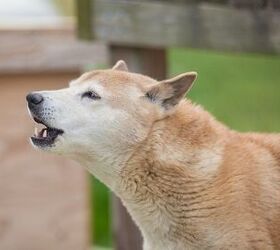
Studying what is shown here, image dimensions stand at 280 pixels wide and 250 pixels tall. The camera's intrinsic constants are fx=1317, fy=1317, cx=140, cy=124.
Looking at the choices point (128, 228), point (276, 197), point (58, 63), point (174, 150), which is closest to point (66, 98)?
point (174, 150)

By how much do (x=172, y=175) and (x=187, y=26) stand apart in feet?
3.90

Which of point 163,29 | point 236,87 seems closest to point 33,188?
point 163,29

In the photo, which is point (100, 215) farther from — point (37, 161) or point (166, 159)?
point (166, 159)

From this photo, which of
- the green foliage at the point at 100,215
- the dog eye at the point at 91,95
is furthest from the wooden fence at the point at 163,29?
the green foliage at the point at 100,215

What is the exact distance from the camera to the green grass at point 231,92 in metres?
10.7

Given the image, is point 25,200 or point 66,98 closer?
point 66,98

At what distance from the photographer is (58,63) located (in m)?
9.35

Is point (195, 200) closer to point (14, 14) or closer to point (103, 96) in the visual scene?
point (103, 96)

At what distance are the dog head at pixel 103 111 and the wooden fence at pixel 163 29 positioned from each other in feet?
2.43

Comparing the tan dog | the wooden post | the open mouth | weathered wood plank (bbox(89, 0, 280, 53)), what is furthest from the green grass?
the open mouth

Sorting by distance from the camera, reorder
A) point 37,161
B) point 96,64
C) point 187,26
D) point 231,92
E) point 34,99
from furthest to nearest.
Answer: point 231,92
point 96,64
point 37,161
point 187,26
point 34,99

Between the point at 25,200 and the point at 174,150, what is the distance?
10.7 feet

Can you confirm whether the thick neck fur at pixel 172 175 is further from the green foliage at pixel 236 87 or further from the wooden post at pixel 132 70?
the green foliage at pixel 236 87

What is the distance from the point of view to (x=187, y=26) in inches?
291
